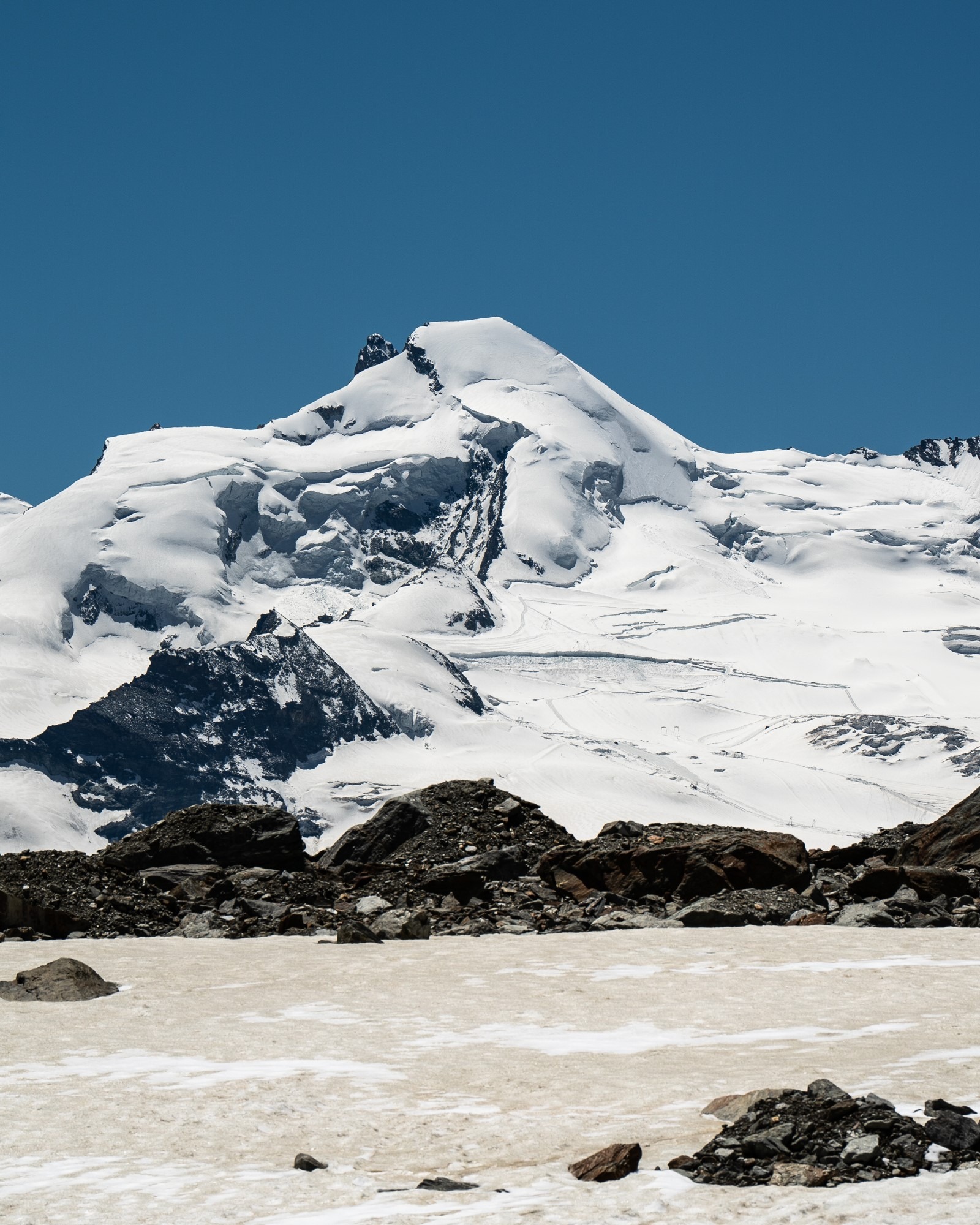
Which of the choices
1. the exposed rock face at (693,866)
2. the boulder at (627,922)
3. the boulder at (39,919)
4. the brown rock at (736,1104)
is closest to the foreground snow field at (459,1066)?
the brown rock at (736,1104)

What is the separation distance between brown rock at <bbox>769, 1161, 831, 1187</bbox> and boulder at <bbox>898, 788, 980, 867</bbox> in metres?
21.0

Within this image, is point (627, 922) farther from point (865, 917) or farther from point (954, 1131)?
point (954, 1131)

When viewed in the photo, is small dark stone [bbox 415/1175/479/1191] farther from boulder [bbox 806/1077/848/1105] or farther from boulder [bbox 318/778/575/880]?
boulder [bbox 318/778/575/880]

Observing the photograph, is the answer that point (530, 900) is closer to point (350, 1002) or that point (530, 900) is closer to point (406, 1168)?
point (350, 1002)

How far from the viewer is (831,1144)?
40.9 ft

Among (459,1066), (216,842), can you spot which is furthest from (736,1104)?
(216,842)

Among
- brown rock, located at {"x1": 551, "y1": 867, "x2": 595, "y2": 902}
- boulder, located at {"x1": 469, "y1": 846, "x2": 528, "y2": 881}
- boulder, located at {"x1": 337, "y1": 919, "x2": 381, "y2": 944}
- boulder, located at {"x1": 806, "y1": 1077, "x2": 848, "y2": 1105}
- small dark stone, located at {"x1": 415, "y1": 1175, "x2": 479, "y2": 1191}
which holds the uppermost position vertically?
boulder, located at {"x1": 469, "y1": 846, "x2": 528, "y2": 881}

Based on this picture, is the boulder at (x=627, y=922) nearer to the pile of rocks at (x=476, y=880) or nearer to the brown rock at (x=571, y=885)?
the pile of rocks at (x=476, y=880)

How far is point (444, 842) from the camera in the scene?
3722cm

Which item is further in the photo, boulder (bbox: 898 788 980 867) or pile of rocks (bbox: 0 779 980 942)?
boulder (bbox: 898 788 980 867)

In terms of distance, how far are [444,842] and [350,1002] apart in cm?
1512

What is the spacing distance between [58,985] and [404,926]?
7.22 meters

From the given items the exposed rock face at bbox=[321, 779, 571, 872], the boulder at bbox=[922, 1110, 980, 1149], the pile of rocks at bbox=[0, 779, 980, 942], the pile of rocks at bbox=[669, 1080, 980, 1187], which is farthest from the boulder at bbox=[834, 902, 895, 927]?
the boulder at bbox=[922, 1110, 980, 1149]

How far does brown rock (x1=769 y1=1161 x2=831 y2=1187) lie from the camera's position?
11.8 metres
